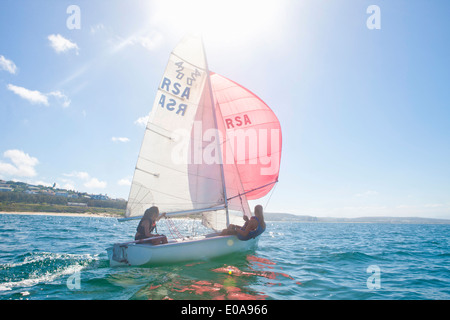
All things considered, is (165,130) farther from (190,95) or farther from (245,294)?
(245,294)

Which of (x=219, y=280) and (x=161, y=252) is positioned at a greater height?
(x=161, y=252)

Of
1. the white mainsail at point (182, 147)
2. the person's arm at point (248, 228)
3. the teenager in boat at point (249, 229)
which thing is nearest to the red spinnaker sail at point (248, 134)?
the white mainsail at point (182, 147)

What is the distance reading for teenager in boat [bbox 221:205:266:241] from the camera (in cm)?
922

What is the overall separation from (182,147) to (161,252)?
416cm

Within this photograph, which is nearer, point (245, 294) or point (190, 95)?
point (245, 294)

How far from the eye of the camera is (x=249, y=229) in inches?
370

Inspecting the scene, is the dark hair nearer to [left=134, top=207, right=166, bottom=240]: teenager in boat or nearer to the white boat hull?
[left=134, top=207, right=166, bottom=240]: teenager in boat

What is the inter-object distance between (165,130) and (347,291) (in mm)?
8009

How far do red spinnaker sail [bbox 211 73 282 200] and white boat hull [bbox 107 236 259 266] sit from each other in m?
3.96

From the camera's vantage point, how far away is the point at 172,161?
9.60m

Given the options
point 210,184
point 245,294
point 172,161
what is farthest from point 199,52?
point 245,294

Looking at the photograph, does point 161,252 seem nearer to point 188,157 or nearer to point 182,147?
point 188,157

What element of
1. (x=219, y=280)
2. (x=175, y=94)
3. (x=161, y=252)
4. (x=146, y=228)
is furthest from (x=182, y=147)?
(x=219, y=280)

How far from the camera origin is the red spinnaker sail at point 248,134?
11.5 meters
